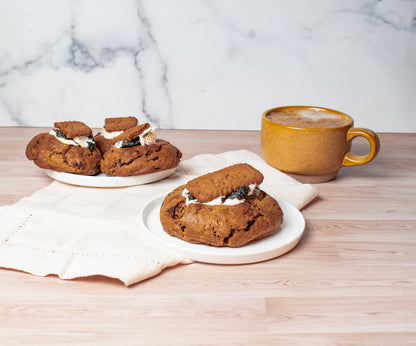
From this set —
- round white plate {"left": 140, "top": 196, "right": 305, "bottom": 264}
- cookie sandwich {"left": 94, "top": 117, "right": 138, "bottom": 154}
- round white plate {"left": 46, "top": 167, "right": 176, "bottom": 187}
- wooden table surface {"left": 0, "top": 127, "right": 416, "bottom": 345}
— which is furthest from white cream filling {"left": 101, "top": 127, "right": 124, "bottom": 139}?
wooden table surface {"left": 0, "top": 127, "right": 416, "bottom": 345}

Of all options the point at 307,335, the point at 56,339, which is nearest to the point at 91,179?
the point at 56,339

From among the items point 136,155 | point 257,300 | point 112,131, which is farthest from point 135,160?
point 257,300

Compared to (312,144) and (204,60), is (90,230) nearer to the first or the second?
(312,144)

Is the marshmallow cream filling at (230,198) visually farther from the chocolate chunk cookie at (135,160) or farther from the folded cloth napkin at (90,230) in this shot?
the chocolate chunk cookie at (135,160)

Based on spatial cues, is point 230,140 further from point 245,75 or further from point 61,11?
point 61,11

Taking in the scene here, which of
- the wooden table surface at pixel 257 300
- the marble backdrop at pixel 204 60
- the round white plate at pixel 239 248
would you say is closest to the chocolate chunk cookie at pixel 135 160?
the round white plate at pixel 239 248
